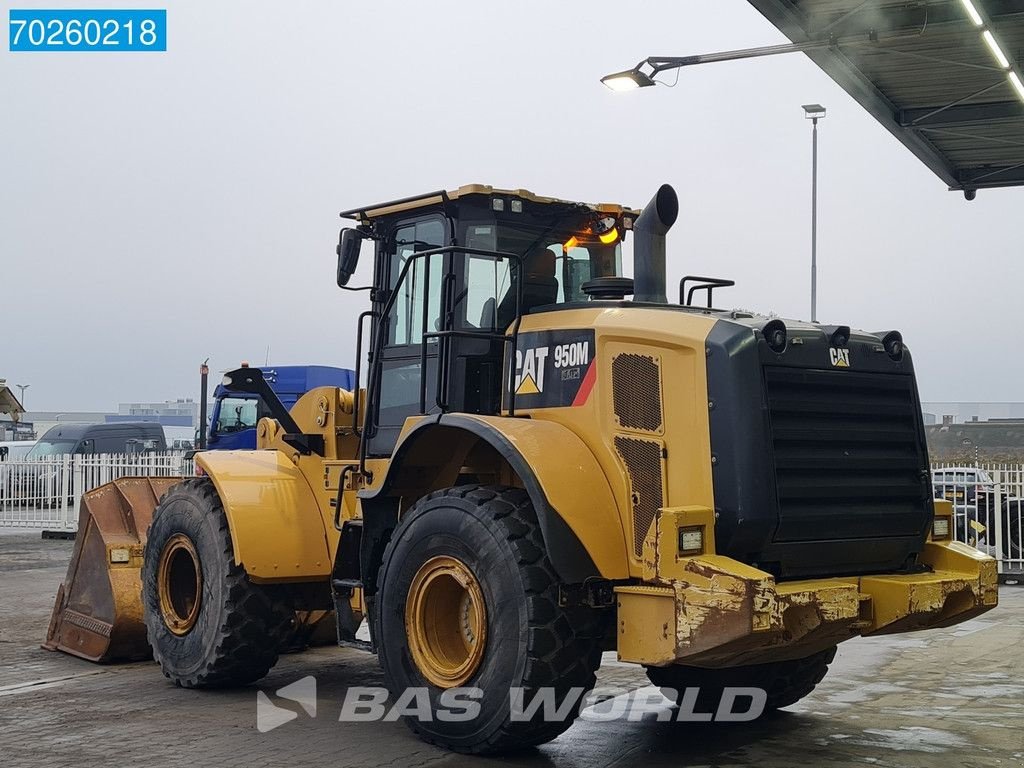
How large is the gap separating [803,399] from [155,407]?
110373 mm

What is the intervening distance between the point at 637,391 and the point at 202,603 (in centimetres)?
358

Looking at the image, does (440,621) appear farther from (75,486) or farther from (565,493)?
(75,486)

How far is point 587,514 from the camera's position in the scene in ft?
20.4

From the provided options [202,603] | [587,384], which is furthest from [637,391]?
[202,603]

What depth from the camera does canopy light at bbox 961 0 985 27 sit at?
381 inches

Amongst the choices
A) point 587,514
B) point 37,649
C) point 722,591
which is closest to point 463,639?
point 587,514

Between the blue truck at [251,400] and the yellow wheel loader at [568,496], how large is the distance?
1592 centimetres

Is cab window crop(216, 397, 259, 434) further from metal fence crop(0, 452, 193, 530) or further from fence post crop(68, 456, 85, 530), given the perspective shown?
fence post crop(68, 456, 85, 530)

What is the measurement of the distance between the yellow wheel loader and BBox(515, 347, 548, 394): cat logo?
1 centimetres

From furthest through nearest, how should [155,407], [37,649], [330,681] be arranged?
[155,407]
[37,649]
[330,681]

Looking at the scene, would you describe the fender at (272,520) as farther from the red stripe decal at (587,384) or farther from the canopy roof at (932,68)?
the canopy roof at (932,68)

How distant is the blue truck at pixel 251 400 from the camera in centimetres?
2436

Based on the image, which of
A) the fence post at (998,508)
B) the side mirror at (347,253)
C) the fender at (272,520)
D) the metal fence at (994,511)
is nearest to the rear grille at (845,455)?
the side mirror at (347,253)

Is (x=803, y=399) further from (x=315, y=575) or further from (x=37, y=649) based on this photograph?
(x=37, y=649)
